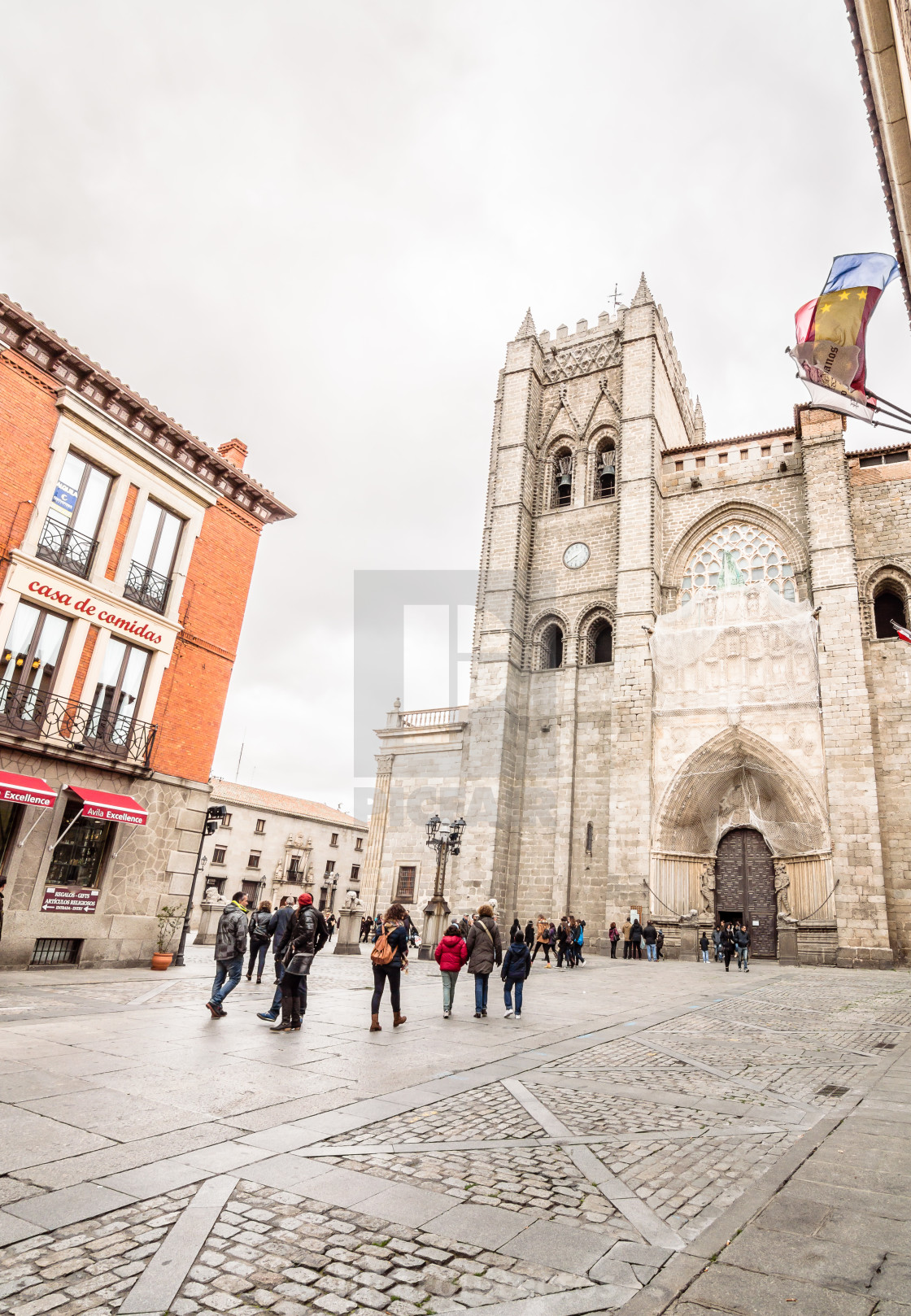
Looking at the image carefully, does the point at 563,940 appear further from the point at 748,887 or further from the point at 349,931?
the point at 748,887

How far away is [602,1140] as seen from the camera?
4.67m

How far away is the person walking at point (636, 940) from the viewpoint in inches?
835

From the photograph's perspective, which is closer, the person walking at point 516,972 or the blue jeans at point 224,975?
the blue jeans at point 224,975

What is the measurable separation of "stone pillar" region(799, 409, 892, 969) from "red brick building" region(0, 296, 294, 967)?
15.2 meters

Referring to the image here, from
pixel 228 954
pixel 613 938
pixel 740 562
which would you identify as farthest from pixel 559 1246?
pixel 740 562

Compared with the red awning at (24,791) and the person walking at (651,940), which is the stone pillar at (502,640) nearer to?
the person walking at (651,940)

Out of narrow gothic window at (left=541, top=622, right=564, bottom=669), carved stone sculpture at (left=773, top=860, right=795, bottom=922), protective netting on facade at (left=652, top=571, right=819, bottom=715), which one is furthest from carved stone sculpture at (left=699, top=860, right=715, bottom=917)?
narrow gothic window at (left=541, top=622, right=564, bottom=669)

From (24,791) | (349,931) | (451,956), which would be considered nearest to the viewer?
(451,956)

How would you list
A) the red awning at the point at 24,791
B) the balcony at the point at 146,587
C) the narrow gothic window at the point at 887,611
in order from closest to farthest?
1. the red awning at the point at 24,791
2. the balcony at the point at 146,587
3. the narrow gothic window at the point at 887,611

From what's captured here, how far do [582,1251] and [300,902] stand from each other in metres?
5.76

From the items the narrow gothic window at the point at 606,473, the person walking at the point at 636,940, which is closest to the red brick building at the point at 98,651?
the person walking at the point at 636,940

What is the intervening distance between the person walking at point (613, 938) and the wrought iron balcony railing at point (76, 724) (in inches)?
538

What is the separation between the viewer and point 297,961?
783cm

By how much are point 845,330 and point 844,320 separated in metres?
0.10
